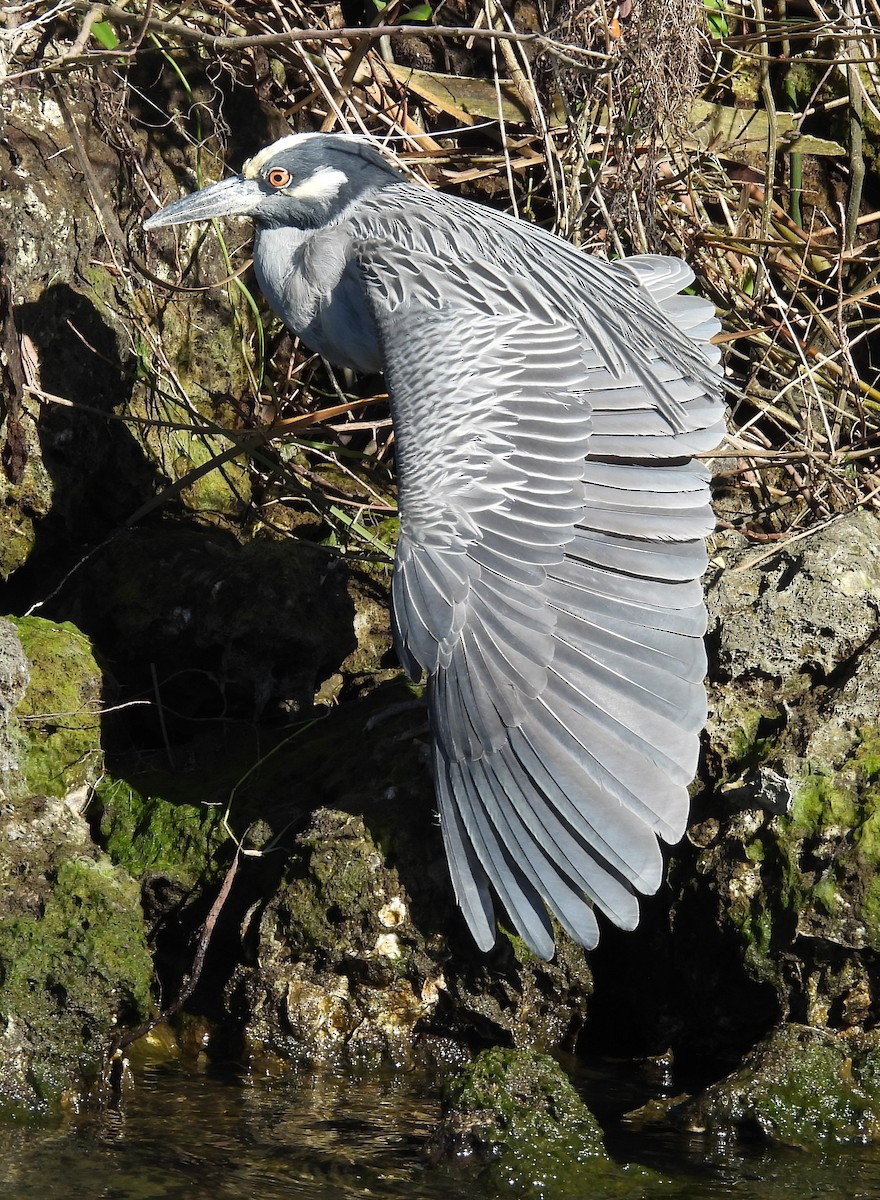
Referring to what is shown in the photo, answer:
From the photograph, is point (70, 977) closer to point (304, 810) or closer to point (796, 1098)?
point (304, 810)

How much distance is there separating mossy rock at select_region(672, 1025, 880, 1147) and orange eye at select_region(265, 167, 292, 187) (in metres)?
2.96

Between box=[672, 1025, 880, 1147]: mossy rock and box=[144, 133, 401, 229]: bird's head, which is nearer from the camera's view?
box=[672, 1025, 880, 1147]: mossy rock

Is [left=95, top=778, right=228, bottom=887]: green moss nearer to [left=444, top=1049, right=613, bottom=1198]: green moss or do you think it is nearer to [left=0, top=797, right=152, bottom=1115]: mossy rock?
[left=0, top=797, right=152, bottom=1115]: mossy rock

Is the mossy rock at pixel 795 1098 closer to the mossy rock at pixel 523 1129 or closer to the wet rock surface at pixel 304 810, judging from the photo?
the wet rock surface at pixel 304 810

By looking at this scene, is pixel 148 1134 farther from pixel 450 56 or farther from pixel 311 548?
pixel 450 56

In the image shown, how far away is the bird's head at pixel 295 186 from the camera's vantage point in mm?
4480

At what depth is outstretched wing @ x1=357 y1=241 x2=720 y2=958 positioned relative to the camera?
3.18m

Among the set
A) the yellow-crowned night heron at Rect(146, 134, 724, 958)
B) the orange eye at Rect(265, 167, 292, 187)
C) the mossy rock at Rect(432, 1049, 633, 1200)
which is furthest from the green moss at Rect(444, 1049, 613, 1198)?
the orange eye at Rect(265, 167, 292, 187)

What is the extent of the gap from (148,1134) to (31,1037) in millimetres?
423

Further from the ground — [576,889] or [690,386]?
[690,386]

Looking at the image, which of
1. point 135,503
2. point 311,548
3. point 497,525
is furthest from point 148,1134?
point 135,503

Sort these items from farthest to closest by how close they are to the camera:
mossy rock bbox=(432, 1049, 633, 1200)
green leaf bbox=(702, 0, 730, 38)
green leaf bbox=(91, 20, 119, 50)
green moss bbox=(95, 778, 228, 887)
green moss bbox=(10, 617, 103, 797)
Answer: green leaf bbox=(702, 0, 730, 38) < green leaf bbox=(91, 20, 119, 50) < green moss bbox=(10, 617, 103, 797) < green moss bbox=(95, 778, 228, 887) < mossy rock bbox=(432, 1049, 633, 1200)

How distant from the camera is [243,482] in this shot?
5102mm

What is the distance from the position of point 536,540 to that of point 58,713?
145 cm
